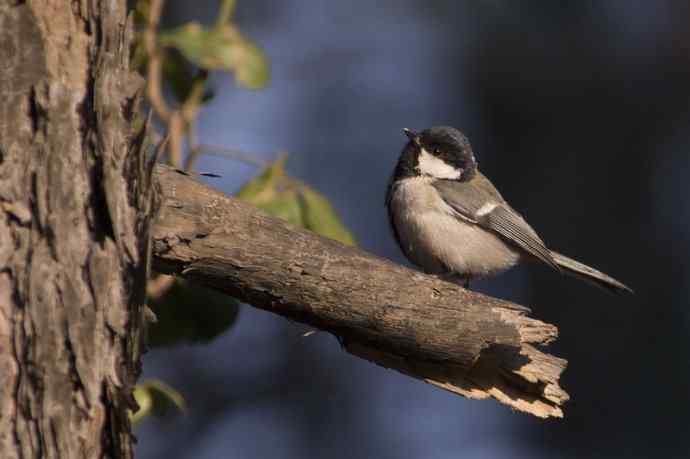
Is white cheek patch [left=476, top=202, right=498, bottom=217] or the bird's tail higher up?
white cheek patch [left=476, top=202, right=498, bottom=217]

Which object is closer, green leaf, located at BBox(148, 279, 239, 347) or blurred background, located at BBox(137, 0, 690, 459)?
green leaf, located at BBox(148, 279, 239, 347)

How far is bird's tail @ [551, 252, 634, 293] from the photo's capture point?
460 cm

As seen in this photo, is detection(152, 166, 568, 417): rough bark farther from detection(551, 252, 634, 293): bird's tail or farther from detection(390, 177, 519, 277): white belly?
detection(551, 252, 634, 293): bird's tail

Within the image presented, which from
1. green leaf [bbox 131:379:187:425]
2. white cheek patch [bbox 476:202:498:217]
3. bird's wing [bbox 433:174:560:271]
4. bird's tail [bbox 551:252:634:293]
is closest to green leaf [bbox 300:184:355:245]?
green leaf [bbox 131:379:187:425]

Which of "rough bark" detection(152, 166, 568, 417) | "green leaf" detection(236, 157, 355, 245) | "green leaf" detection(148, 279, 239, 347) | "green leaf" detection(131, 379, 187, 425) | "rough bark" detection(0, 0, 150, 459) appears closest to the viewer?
"rough bark" detection(0, 0, 150, 459)

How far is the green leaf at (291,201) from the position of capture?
133 inches

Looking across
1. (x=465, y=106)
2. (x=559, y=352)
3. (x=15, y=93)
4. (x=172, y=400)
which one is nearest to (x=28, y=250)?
(x=15, y=93)

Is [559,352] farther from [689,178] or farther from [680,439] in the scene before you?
[689,178]

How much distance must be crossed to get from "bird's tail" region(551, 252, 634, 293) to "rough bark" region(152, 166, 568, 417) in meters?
1.62

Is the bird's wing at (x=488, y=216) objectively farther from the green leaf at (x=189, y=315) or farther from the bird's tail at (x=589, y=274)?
the green leaf at (x=189, y=315)

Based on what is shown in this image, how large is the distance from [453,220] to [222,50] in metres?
1.45

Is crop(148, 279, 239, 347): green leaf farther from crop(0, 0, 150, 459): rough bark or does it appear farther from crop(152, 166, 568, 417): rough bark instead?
crop(0, 0, 150, 459): rough bark

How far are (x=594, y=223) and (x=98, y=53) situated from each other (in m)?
6.49

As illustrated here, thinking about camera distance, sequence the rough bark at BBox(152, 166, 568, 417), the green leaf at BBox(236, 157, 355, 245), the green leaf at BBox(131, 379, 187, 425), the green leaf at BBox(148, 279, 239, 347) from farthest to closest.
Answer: the green leaf at BBox(236, 157, 355, 245)
the green leaf at BBox(148, 279, 239, 347)
the green leaf at BBox(131, 379, 187, 425)
the rough bark at BBox(152, 166, 568, 417)
